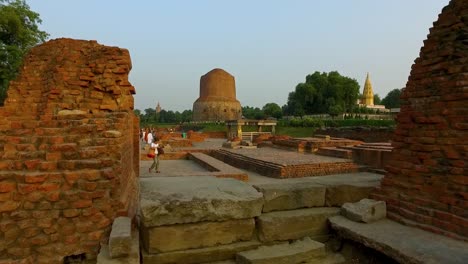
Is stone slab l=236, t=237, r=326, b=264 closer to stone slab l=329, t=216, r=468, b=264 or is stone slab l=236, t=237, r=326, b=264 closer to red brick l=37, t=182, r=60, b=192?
stone slab l=329, t=216, r=468, b=264

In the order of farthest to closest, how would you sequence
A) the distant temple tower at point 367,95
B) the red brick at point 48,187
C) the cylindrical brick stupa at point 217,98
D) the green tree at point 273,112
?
the distant temple tower at point 367,95 → the green tree at point 273,112 → the cylindrical brick stupa at point 217,98 → the red brick at point 48,187

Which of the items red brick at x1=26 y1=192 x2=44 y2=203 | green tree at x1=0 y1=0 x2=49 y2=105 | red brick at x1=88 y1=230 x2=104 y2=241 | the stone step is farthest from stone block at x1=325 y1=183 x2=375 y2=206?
green tree at x1=0 y1=0 x2=49 y2=105

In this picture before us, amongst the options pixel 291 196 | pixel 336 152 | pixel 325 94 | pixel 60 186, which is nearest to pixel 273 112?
pixel 325 94

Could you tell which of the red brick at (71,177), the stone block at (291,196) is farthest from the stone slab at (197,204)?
the red brick at (71,177)

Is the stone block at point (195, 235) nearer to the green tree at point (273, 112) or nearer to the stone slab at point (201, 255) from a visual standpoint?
the stone slab at point (201, 255)

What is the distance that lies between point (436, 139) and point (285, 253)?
1.62 m

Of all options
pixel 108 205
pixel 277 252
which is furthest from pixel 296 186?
pixel 108 205

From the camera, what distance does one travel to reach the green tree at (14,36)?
1455cm

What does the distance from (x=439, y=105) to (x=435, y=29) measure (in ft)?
2.67

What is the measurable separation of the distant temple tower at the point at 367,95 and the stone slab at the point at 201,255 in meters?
57.7

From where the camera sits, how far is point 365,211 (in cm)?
273

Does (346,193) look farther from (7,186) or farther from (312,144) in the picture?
(312,144)

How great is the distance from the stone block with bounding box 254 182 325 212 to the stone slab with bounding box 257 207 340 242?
52 mm

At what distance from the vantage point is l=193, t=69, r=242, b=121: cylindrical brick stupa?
44031 mm
